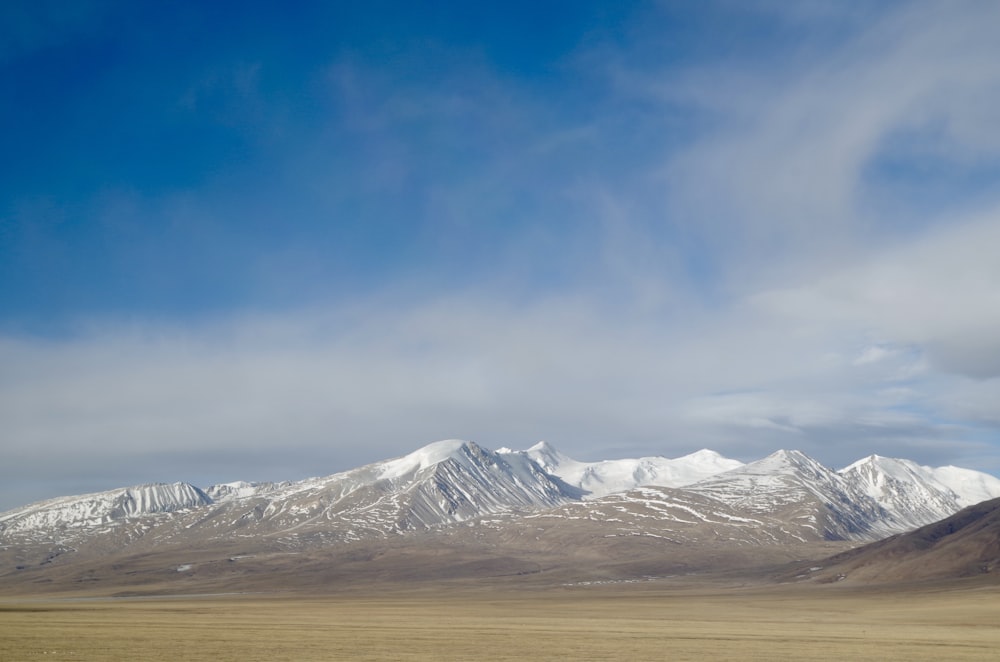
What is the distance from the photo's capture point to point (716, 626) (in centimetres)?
9194

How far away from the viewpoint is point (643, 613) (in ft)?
398

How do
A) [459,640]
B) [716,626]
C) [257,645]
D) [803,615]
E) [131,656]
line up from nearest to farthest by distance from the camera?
1. [131,656]
2. [257,645]
3. [459,640]
4. [716,626]
5. [803,615]

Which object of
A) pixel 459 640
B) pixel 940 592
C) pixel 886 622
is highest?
pixel 459 640

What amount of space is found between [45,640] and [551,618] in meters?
61.1

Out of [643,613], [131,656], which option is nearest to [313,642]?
[131,656]

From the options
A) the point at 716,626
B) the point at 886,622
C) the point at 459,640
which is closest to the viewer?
the point at 459,640

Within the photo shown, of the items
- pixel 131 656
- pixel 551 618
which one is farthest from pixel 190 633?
pixel 551 618

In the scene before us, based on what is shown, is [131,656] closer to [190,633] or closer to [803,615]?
[190,633]

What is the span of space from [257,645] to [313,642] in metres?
4.98

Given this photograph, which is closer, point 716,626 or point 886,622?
point 716,626

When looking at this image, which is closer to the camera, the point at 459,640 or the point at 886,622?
the point at 459,640

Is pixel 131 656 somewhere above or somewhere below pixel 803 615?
above

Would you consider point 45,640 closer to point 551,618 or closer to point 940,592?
point 551,618

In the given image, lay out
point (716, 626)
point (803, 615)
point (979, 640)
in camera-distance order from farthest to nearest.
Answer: point (803, 615) → point (716, 626) → point (979, 640)
